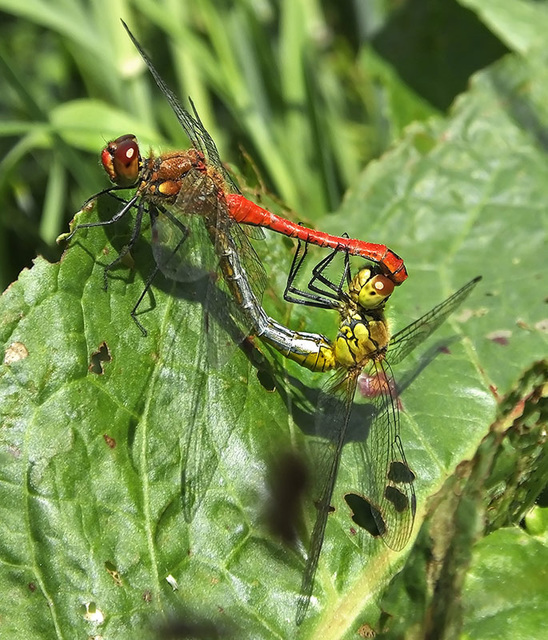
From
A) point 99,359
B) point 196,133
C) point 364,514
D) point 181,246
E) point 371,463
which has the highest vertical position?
point 196,133

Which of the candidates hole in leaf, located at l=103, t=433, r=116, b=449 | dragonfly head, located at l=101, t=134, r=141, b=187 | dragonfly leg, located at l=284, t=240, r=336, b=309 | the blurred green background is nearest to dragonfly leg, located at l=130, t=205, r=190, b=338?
dragonfly head, located at l=101, t=134, r=141, b=187

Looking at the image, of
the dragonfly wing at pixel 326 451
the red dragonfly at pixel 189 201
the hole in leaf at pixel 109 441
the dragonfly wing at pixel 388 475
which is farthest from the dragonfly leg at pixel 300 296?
the hole in leaf at pixel 109 441

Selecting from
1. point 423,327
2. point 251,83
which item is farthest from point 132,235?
point 251,83

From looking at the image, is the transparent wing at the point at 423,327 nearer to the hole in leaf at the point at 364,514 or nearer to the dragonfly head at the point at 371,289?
the dragonfly head at the point at 371,289

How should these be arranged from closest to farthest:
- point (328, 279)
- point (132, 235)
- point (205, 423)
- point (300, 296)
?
point (205, 423), point (132, 235), point (300, 296), point (328, 279)

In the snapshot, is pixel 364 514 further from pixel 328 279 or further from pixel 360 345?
pixel 328 279

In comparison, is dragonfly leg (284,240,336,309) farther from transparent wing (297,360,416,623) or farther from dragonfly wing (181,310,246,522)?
dragonfly wing (181,310,246,522)
